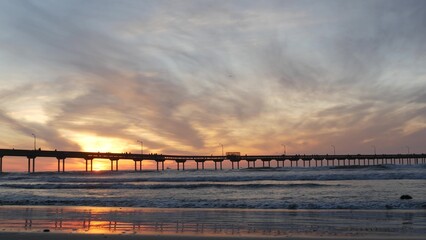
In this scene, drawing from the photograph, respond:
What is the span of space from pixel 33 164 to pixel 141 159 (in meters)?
38.4

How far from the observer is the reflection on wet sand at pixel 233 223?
10.8m

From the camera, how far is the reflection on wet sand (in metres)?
10.8

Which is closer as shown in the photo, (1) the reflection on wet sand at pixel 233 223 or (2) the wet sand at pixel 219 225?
(2) the wet sand at pixel 219 225

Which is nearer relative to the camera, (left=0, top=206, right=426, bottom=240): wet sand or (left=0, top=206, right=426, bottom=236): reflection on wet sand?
(left=0, top=206, right=426, bottom=240): wet sand

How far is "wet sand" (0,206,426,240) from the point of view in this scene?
402 inches

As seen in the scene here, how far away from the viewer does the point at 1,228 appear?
12000 millimetres

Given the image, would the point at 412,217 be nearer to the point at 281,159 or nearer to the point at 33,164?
the point at 33,164

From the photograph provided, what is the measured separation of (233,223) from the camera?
12.5 metres

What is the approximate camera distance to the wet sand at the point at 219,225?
10.2 metres

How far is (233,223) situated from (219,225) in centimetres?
56

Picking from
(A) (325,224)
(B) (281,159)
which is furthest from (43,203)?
(B) (281,159)

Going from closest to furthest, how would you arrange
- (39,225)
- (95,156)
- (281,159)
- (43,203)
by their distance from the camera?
(39,225)
(43,203)
(95,156)
(281,159)

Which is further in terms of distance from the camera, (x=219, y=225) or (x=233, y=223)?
(x=233, y=223)

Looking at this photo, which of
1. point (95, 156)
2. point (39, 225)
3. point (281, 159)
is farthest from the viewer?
point (281, 159)
